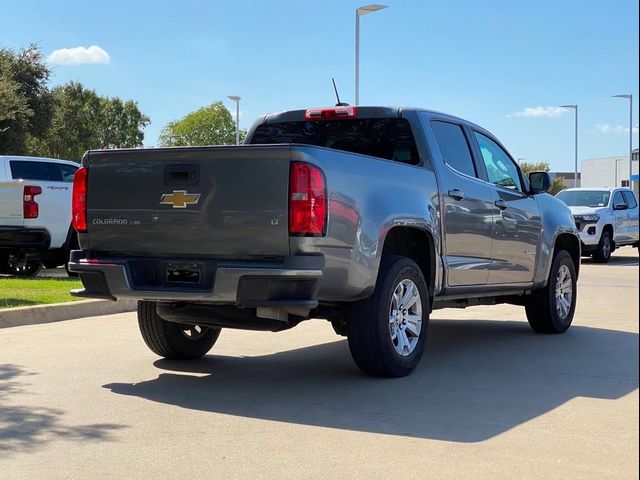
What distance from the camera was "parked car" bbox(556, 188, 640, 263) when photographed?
Result: 2081 centimetres

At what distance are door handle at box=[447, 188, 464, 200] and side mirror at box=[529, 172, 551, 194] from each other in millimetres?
1645

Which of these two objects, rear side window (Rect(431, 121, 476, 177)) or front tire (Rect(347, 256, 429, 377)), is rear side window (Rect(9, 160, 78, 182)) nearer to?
rear side window (Rect(431, 121, 476, 177))

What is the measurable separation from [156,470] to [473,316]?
6.80m

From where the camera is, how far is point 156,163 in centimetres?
551

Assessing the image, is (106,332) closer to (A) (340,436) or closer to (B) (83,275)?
(B) (83,275)

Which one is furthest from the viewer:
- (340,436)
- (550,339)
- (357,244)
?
(550,339)

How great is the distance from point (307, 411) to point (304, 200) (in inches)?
51.6

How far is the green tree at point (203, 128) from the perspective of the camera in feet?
278

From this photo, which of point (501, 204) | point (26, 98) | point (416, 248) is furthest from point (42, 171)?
point (26, 98)

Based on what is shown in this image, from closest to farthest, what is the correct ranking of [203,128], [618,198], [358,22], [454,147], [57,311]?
[454,147] < [57,311] < [618,198] < [358,22] < [203,128]

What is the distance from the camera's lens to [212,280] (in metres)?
5.26

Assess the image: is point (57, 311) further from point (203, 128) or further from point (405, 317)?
point (203, 128)

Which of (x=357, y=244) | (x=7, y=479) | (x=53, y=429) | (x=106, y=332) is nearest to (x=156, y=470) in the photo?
(x=7, y=479)

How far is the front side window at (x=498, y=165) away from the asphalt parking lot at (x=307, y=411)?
1.54 metres
